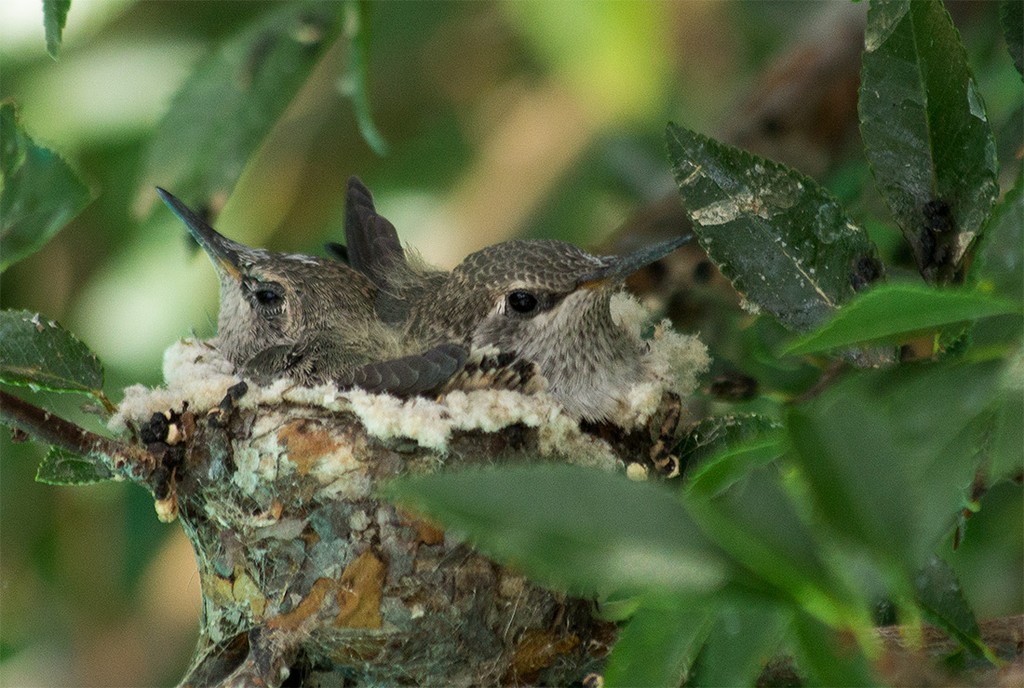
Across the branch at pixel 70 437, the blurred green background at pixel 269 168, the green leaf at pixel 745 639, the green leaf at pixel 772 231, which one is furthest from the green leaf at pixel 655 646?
the blurred green background at pixel 269 168

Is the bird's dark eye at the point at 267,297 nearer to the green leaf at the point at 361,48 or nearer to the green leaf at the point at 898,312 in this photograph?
the green leaf at the point at 361,48

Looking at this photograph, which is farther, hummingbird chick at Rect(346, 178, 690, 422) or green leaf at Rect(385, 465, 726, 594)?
hummingbird chick at Rect(346, 178, 690, 422)

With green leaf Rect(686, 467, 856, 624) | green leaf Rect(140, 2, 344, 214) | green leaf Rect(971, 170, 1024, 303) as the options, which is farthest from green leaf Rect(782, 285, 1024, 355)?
green leaf Rect(140, 2, 344, 214)

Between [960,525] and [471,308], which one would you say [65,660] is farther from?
[960,525]

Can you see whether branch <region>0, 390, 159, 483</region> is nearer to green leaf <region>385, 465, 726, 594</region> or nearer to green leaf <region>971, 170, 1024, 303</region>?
green leaf <region>385, 465, 726, 594</region>

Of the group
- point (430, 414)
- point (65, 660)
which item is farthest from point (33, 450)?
point (430, 414)

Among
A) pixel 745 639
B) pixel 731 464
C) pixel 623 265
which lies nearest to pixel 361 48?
pixel 623 265
